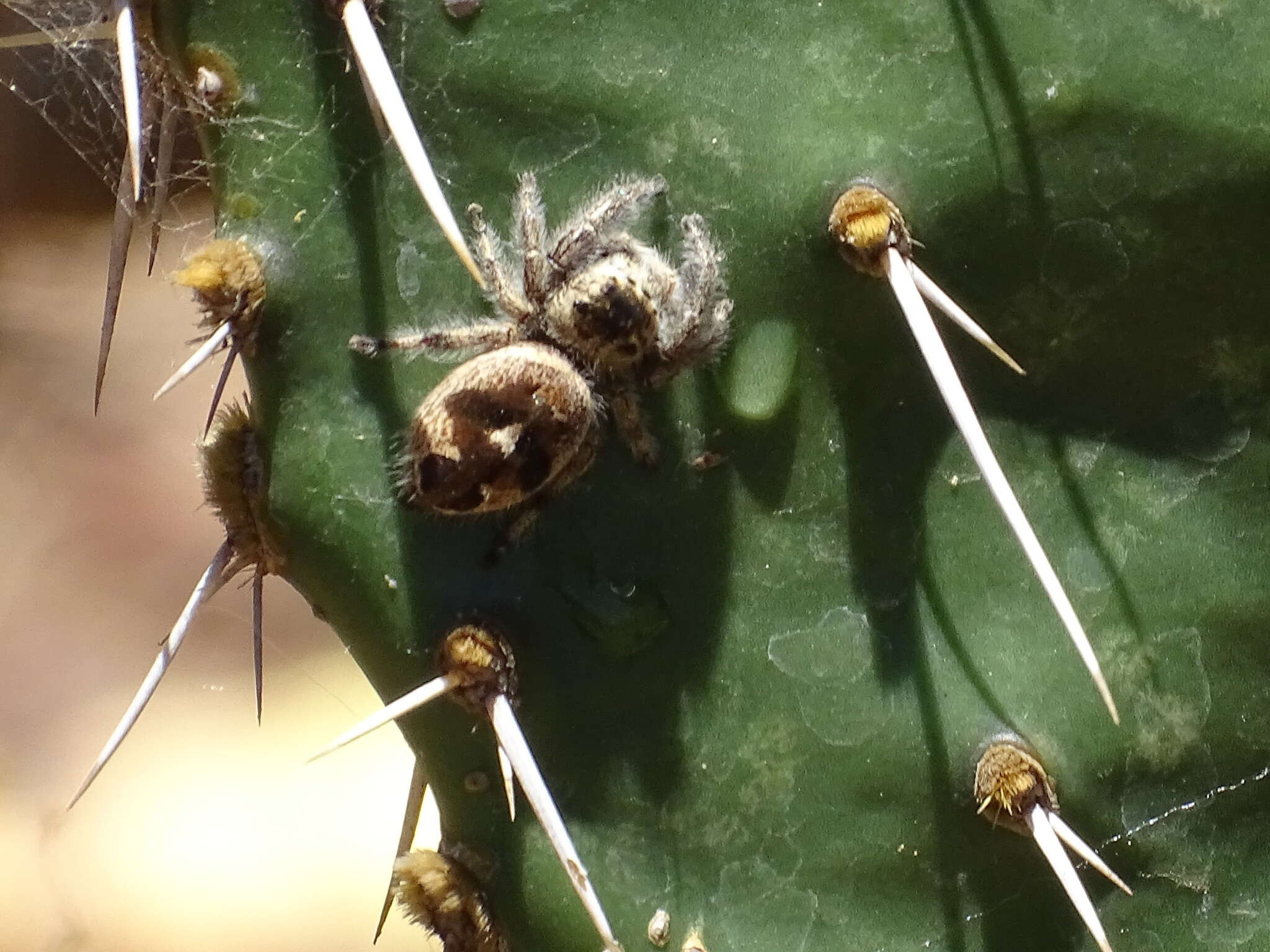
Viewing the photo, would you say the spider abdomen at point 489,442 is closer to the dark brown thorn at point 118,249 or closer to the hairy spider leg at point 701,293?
the hairy spider leg at point 701,293

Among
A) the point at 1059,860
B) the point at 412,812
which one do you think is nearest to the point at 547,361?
the point at 412,812

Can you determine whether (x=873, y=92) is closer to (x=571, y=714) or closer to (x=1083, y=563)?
(x=1083, y=563)

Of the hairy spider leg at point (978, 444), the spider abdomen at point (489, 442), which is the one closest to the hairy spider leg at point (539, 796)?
the spider abdomen at point (489, 442)

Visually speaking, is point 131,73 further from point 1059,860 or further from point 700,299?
point 1059,860

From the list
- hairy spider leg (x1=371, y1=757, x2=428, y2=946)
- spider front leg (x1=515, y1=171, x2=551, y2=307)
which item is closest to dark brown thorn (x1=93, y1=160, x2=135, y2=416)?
Answer: spider front leg (x1=515, y1=171, x2=551, y2=307)

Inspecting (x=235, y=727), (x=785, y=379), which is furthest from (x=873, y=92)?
(x=235, y=727)

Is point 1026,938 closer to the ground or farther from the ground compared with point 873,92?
closer to the ground
